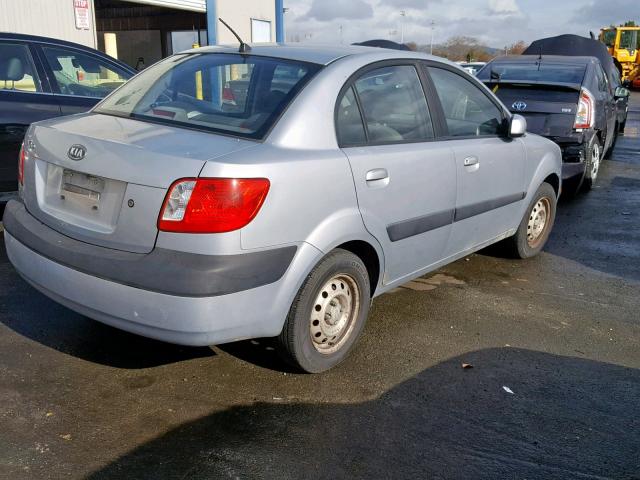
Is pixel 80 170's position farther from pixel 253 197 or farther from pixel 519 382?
pixel 519 382

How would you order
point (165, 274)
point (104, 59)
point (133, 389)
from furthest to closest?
point (104, 59) → point (133, 389) → point (165, 274)

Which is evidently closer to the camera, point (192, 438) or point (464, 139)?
point (192, 438)

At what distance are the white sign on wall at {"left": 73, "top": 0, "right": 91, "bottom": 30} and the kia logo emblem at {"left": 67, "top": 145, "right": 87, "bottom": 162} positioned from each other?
1194 cm

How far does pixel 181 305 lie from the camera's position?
2.74m

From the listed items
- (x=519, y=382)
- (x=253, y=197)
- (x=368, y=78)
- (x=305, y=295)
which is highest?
(x=368, y=78)

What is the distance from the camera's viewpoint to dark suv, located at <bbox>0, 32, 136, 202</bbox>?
562 cm

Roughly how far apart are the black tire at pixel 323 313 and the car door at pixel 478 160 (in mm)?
971

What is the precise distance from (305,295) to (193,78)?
4.94 ft

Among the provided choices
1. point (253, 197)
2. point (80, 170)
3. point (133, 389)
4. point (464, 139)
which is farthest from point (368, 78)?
point (133, 389)

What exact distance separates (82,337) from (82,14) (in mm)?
11840

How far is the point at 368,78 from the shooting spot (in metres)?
3.64

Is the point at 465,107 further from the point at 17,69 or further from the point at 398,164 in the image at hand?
the point at 17,69

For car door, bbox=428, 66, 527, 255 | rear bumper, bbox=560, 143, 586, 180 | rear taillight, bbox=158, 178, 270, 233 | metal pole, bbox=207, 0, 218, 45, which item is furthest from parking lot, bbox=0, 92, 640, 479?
metal pole, bbox=207, 0, 218, 45

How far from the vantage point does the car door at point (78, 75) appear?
6.04 m
